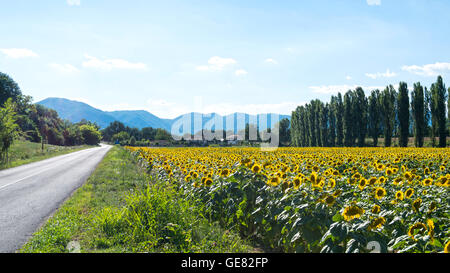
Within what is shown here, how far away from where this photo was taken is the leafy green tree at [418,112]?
42.3m

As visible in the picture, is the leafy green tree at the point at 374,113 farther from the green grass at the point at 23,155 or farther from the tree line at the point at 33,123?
the tree line at the point at 33,123

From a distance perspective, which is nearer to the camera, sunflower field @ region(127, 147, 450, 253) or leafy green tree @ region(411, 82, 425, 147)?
sunflower field @ region(127, 147, 450, 253)

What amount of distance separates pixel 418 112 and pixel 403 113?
6.41 ft

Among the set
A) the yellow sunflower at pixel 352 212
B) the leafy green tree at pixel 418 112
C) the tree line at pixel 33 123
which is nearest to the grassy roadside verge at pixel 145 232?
the yellow sunflower at pixel 352 212

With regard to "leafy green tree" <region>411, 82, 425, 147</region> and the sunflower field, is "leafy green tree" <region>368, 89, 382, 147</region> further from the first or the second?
the sunflower field

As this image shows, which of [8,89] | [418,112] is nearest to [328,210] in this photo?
[418,112]

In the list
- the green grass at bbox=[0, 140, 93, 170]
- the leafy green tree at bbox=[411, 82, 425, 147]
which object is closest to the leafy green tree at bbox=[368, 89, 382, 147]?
the leafy green tree at bbox=[411, 82, 425, 147]

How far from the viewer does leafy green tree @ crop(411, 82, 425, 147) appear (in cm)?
4234

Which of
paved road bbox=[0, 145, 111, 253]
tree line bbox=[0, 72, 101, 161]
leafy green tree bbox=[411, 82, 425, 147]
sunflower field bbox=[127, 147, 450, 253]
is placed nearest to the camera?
sunflower field bbox=[127, 147, 450, 253]

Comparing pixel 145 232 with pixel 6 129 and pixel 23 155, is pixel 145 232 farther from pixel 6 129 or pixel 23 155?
pixel 23 155

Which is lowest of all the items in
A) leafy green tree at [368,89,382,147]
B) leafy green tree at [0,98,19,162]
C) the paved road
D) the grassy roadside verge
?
the paved road

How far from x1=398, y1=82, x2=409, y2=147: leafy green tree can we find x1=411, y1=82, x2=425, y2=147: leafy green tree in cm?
89

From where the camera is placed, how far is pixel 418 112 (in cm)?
4394

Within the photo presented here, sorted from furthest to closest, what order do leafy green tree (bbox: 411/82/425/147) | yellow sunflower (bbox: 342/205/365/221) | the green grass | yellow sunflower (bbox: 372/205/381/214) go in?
leafy green tree (bbox: 411/82/425/147) → the green grass → yellow sunflower (bbox: 372/205/381/214) → yellow sunflower (bbox: 342/205/365/221)
